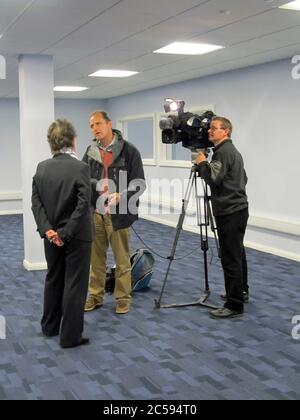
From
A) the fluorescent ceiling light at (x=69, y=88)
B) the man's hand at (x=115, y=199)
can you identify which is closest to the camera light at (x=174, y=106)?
the man's hand at (x=115, y=199)

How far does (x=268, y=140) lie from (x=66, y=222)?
3640 mm

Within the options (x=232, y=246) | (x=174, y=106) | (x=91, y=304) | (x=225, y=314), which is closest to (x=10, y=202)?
(x=91, y=304)

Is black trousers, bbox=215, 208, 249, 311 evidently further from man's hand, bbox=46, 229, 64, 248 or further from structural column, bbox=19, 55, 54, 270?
structural column, bbox=19, 55, 54, 270

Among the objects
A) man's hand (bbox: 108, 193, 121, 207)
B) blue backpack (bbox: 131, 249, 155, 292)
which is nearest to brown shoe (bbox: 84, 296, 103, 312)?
blue backpack (bbox: 131, 249, 155, 292)

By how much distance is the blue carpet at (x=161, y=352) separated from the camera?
265 cm

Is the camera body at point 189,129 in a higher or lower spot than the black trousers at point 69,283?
higher

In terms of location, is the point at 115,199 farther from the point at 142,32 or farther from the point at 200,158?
the point at 142,32

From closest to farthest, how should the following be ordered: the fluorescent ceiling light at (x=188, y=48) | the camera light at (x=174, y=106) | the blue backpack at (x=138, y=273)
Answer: the camera light at (x=174, y=106) < the blue backpack at (x=138, y=273) < the fluorescent ceiling light at (x=188, y=48)

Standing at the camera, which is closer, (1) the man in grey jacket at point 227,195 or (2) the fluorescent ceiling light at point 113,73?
(1) the man in grey jacket at point 227,195

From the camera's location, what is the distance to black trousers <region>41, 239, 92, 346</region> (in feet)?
10.2

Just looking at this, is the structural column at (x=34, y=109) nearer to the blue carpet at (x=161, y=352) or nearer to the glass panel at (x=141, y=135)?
the blue carpet at (x=161, y=352)

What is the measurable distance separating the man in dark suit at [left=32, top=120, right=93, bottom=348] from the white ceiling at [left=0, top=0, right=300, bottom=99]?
3.04ft

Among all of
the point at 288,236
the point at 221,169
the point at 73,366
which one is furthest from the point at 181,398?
the point at 288,236

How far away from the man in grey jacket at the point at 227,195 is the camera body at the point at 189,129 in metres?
0.09
